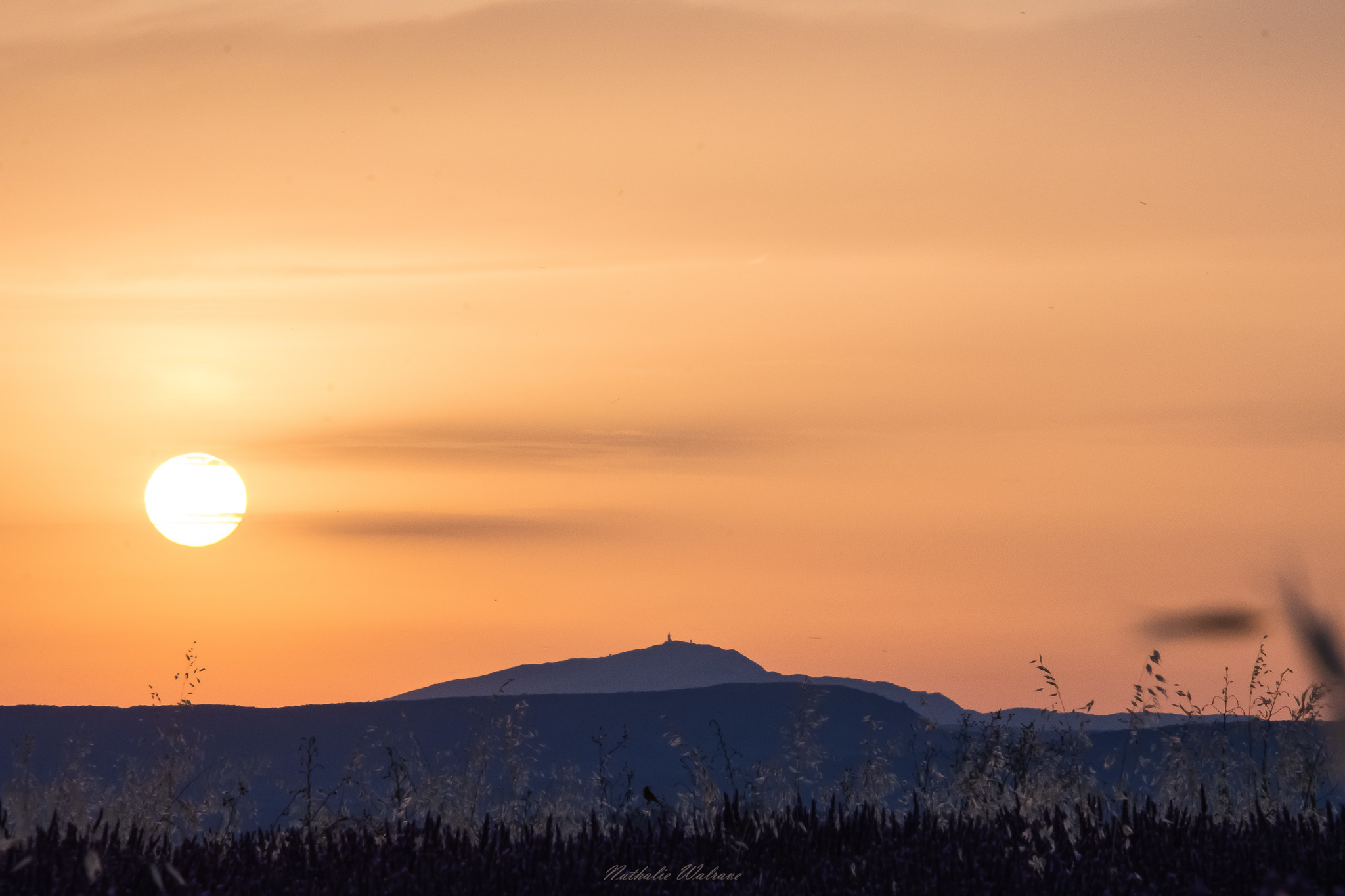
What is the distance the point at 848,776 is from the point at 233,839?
4.01m

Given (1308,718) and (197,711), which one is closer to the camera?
(1308,718)

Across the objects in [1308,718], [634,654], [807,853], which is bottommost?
[807,853]

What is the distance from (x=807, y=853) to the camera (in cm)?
587

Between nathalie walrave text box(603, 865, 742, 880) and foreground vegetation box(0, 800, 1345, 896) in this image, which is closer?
foreground vegetation box(0, 800, 1345, 896)

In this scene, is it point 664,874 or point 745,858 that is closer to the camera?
point 664,874

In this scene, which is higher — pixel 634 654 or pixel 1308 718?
pixel 634 654

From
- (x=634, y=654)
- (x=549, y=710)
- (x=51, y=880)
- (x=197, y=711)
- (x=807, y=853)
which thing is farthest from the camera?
(x=634, y=654)

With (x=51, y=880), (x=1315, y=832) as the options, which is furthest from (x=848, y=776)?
(x=51, y=880)

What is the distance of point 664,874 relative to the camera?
5426mm

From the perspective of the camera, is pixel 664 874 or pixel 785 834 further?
pixel 785 834

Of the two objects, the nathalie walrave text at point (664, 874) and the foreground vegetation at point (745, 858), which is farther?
the nathalie walrave text at point (664, 874)

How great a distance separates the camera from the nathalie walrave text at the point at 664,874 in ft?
17.7

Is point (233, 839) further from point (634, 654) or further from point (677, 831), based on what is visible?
point (634, 654)

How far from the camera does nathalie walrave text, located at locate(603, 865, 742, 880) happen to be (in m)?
5.39
